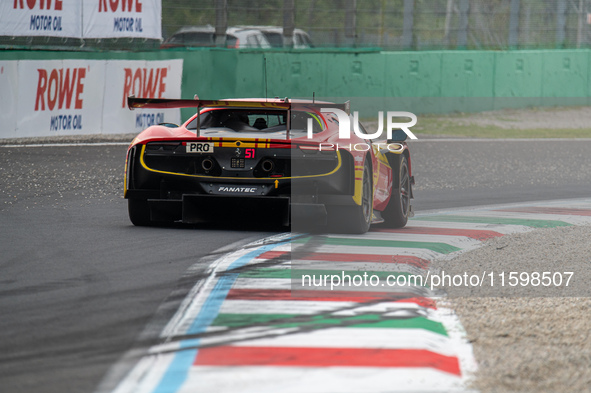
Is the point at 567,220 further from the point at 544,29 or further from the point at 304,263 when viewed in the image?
the point at 544,29

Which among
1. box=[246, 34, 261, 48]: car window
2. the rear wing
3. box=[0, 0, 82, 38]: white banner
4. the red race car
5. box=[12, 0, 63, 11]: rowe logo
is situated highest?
box=[12, 0, 63, 11]: rowe logo

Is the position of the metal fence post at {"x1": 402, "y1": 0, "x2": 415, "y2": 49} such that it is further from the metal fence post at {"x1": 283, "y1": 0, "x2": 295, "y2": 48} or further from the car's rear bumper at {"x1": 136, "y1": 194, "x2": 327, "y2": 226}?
the car's rear bumper at {"x1": 136, "y1": 194, "x2": 327, "y2": 226}

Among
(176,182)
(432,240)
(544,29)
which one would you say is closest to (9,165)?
(176,182)

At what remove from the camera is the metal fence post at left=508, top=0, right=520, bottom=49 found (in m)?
30.1

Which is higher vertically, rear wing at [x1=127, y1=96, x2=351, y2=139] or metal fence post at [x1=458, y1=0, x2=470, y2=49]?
metal fence post at [x1=458, y1=0, x2=470, y2=49]

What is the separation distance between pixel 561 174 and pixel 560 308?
37.1 ft

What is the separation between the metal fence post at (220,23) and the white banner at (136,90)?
2.23m

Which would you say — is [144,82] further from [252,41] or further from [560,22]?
[560,22]

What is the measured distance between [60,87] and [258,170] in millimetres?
10914

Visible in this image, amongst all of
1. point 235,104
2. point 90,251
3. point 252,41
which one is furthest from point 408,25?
point 90,251

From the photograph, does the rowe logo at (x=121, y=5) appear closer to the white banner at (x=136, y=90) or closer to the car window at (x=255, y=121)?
the white banner at (x=136, y=90)

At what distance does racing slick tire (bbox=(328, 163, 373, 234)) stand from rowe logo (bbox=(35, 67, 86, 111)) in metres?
10.5

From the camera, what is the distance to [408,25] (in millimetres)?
27922

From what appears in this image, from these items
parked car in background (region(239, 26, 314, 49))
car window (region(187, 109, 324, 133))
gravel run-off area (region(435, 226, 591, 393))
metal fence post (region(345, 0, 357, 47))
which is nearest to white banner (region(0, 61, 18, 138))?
parked car in background (region(239, 26, 314, 49))
